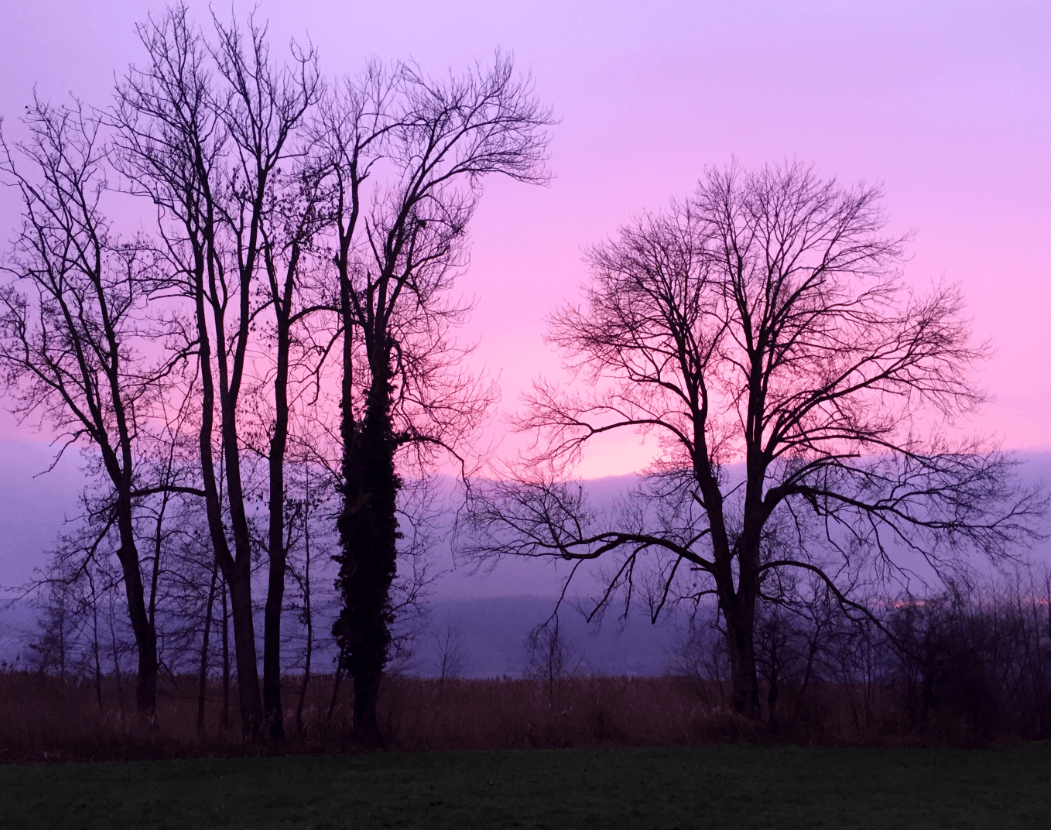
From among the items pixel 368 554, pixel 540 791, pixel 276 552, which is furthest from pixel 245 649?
pixel 540 791

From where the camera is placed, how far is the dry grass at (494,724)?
55.8 feet

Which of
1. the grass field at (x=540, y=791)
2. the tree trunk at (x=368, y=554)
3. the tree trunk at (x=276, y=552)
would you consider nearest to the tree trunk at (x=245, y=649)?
the tree trunk at (x=276, y=552)

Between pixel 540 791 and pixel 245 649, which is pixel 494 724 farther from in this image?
pixel 540 791

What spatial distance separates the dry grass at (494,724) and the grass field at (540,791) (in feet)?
4.56

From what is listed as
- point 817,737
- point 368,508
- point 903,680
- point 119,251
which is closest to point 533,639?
point 368,508

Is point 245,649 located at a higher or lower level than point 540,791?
higher

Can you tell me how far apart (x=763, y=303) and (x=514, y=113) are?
758cm

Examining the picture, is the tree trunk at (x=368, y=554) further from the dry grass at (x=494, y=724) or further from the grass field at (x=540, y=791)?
the grass field at (x=540, y=791)

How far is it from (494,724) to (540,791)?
638cm

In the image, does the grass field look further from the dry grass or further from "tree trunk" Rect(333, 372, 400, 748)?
"tree trunk" Rect(333, 372, 400, 748)

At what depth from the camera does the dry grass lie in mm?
17000

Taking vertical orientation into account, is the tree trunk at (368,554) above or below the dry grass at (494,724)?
above

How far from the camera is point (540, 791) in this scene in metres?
13.7

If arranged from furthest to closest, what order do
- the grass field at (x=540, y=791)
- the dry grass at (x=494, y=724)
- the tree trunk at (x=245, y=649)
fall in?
1. the tree trunk at (x=245, y=649)
2. the dry grass at (x=494, y=724)
3. the grass field at (x=540, y=791)
